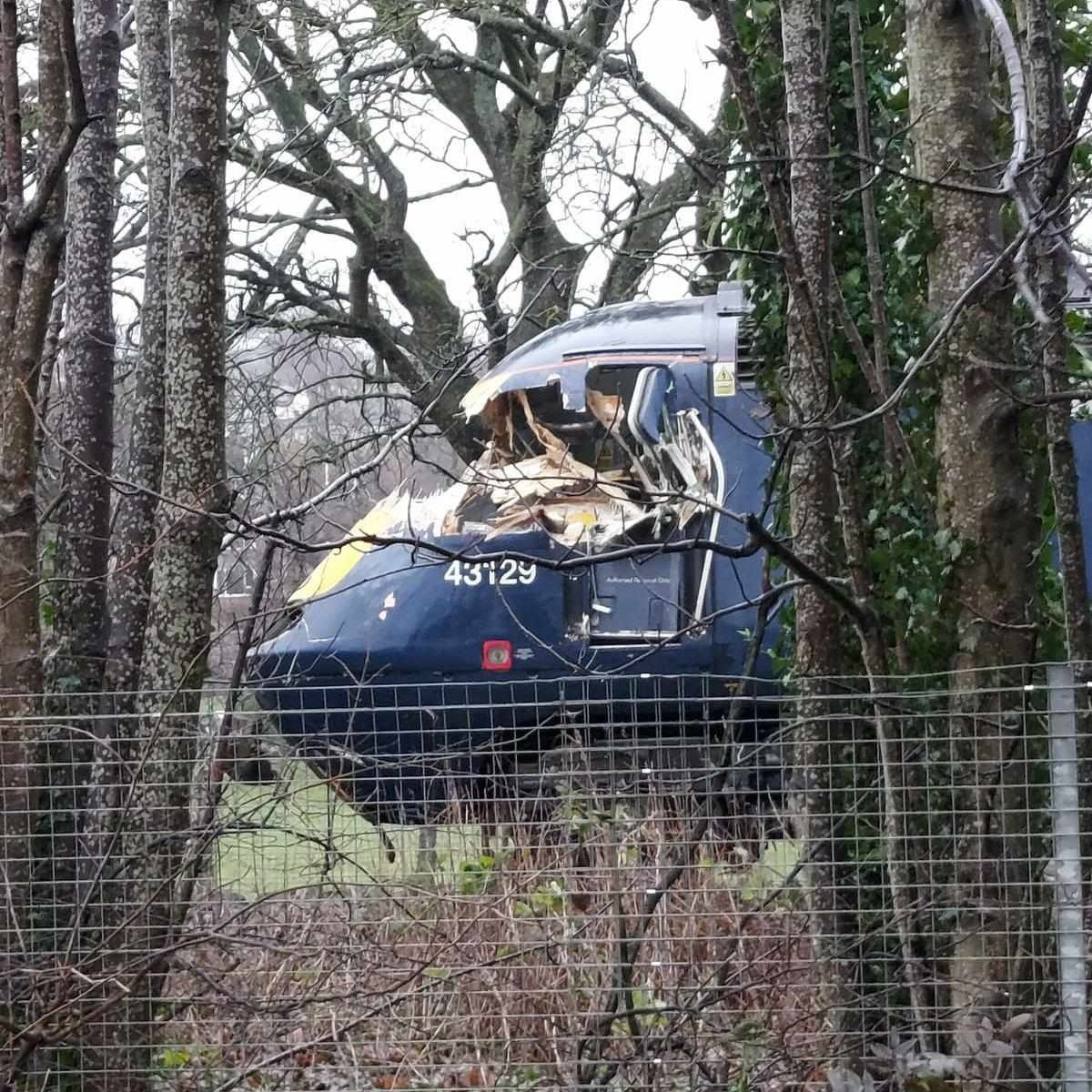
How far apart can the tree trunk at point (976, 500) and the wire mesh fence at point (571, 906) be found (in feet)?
0.07

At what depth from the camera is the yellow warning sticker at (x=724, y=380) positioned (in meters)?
8.87

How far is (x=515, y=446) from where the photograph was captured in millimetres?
9445

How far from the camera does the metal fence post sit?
4223mm

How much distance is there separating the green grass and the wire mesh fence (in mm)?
12

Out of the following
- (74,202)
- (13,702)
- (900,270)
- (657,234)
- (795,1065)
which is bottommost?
(795,1065)

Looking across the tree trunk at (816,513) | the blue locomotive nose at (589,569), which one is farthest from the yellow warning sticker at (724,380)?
the tree trunk at (816,513)

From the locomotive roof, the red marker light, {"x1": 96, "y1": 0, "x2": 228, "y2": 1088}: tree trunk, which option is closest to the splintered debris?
the locomotive roof

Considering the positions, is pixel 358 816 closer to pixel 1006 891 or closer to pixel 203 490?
pixel 203 490

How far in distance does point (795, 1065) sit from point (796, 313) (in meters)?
2.35

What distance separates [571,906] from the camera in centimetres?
491

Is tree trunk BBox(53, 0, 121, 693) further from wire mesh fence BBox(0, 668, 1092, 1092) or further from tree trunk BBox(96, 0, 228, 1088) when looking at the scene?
wire mesh fence BBox(0, 668, 1092, 1092)

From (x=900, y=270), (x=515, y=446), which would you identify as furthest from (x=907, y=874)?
(x=515, y=446)

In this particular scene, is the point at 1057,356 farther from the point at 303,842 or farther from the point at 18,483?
the point at 18,483

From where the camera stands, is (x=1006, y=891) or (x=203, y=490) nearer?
(x=1006, y=891)
